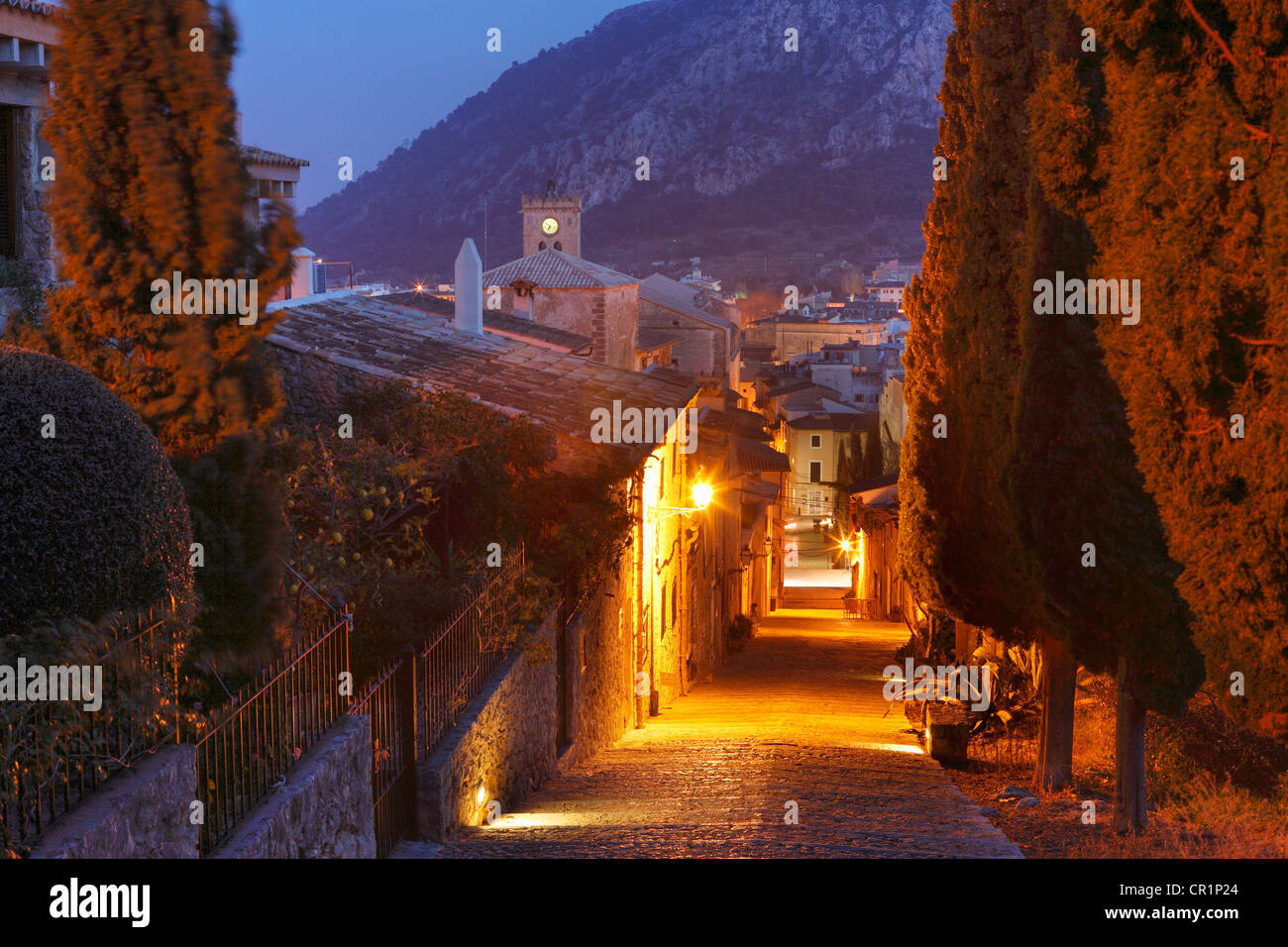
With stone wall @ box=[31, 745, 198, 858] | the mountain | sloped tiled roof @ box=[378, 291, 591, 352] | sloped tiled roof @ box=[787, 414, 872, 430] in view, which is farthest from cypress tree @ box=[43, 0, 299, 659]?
the mountain

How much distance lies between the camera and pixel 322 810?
6.28 metres

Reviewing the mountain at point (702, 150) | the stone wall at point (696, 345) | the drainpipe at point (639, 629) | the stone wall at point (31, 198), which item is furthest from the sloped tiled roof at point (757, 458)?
the mountain at point (702, 150)

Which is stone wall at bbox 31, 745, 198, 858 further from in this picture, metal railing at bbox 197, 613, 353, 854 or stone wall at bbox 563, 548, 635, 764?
stone wall at bbox 563, 548, 635, 764

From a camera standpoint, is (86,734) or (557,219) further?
(557,219)

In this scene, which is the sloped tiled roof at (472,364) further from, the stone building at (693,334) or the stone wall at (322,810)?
the stone building at (693,334)

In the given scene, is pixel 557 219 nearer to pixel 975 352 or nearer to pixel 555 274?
pixel 555 274

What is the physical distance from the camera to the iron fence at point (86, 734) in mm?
4207

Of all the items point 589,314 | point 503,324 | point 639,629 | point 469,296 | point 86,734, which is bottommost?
point 639,629

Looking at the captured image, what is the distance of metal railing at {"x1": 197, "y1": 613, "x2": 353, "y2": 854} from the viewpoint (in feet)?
18.0

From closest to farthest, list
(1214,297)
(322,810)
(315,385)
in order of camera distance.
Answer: (322,810)
(1214,297)
(315,385)

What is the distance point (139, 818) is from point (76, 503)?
160 cm

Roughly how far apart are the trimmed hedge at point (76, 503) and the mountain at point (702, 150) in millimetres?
112169

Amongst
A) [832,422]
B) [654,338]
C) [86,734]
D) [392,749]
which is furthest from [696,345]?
[86,734]
